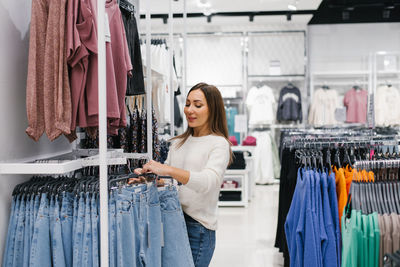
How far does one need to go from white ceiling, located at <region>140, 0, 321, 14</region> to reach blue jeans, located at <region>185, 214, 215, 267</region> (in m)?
5.00

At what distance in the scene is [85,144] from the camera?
9.00 ft

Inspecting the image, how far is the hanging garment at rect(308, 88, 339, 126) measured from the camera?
7859 millimetres

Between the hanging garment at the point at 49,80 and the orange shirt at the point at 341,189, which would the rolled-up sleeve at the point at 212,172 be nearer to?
the hanging garment at the point at 49,80

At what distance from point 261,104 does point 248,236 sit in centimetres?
394

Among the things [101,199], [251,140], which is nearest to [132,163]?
[101,199]

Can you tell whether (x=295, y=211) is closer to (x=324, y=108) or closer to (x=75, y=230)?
(x=75, y=230)

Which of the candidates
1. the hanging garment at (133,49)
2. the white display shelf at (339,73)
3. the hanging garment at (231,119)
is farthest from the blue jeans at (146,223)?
the white display shelf at (339,73)

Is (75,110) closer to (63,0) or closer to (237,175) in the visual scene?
(63,0)

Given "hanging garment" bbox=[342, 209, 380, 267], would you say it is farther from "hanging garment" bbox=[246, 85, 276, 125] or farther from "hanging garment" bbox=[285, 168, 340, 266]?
"hanging garment" bbox=[246, 85, 276, 125]

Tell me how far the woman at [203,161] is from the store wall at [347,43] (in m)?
6.80

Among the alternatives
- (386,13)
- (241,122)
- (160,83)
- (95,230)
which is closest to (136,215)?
(95,230)

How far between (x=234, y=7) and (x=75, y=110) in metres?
5.97

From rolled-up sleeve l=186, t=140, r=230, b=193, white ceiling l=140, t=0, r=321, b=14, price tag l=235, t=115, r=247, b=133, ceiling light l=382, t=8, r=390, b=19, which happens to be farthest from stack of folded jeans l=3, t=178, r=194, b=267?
ceiling light l=382, t=8, r=390, b=19

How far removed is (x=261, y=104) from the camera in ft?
26.5
